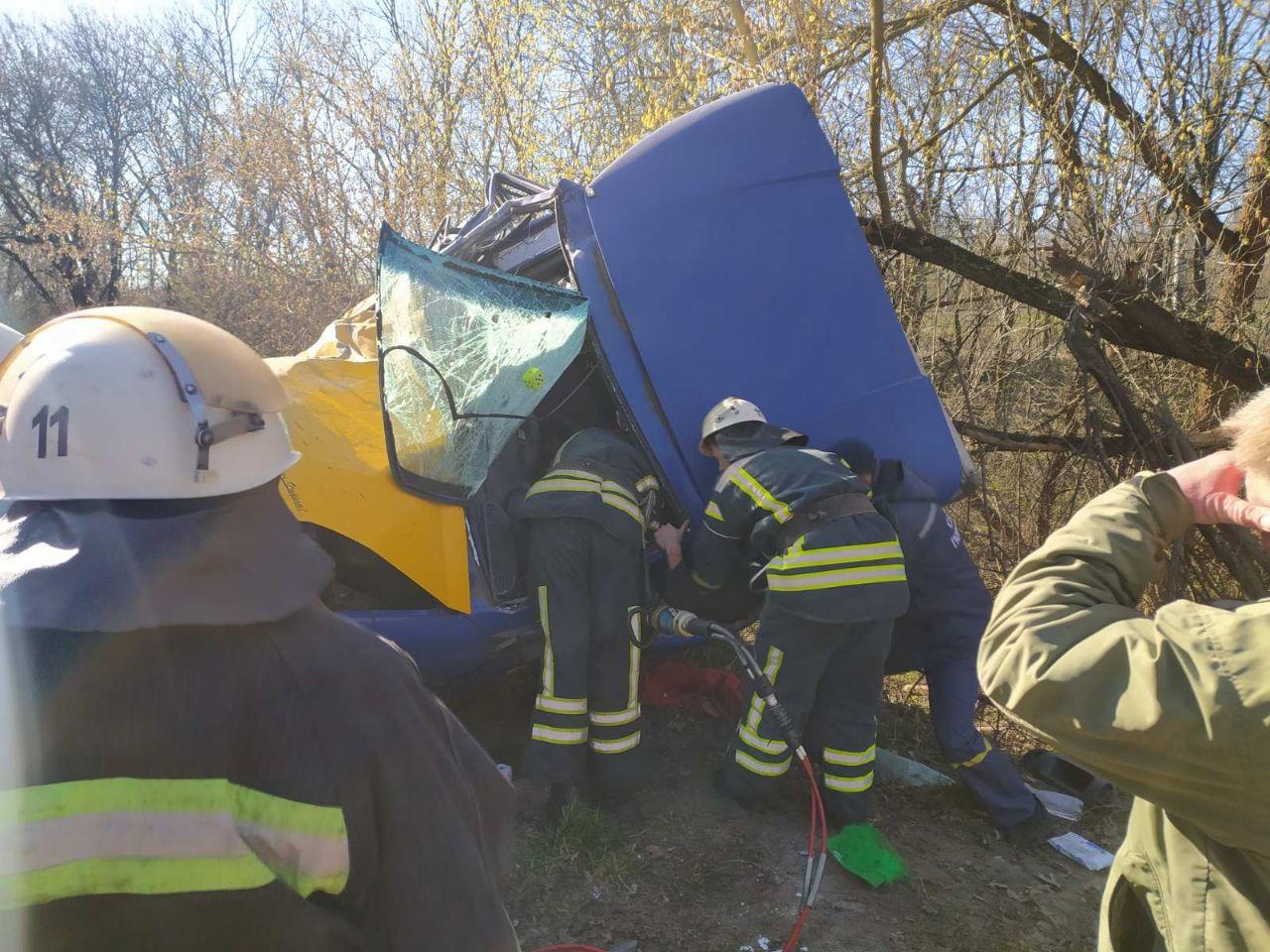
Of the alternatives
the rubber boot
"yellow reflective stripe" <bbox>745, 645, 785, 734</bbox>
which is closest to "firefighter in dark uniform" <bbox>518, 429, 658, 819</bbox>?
"yellow reflective stripe" <bbox>745, 645, 785, 734</bbox>

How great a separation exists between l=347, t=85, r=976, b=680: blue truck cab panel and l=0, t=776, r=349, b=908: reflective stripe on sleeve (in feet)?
7.64

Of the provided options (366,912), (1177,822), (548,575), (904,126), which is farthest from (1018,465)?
(366,912)

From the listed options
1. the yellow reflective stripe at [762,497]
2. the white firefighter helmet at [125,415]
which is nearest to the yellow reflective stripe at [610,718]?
the yellow reflective stripe at [762,497]

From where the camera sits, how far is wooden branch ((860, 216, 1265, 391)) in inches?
189

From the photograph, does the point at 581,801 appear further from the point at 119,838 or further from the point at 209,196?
the point at 209,196

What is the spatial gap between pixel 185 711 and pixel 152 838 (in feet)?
0.46

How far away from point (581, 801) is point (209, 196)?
→ 964cm

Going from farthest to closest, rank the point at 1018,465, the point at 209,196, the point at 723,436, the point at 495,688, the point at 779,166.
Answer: the point at 209,196, the point at 1018,465, the point at 495,688, the point at 779,166, the point at 723,436

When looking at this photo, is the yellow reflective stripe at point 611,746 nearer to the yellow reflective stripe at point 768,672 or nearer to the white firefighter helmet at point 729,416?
the yellow reflective stripe at point 768,672

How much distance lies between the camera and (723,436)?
3525 mm

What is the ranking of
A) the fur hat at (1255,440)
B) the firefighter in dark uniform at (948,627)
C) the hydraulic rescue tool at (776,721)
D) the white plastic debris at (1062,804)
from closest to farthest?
the fur hat at (1255,440)
the hydraulic rescue tool at (776,721)
the firefighter in dark uniform at (948,627)
the white plastic debris at (1062,804)

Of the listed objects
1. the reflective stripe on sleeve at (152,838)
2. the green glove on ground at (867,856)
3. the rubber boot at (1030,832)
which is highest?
the reflective stripe on sleeve at (152,838)

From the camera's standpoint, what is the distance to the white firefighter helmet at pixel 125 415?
1050 millimetres

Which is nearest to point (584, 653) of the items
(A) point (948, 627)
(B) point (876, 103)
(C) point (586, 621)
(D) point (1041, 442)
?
(C) point (586, 621)
